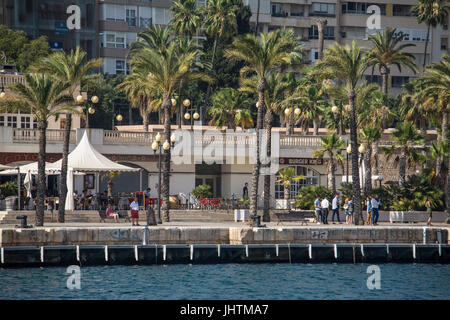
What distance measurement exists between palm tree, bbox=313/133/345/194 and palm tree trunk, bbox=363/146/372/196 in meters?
1.61

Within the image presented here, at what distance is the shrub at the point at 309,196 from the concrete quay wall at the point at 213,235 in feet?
37.0

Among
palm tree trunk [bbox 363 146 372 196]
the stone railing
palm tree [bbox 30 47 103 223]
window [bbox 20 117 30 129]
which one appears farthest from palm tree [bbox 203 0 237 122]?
palm tree [bbox 30 47 103 223]

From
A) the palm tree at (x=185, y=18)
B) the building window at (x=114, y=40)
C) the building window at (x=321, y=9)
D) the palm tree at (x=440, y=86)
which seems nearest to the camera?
the palm tree at (x=440, y=86)

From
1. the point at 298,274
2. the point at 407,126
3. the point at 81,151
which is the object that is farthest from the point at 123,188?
the point at 298,274

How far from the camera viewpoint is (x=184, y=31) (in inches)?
3563

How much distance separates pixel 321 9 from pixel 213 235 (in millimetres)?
66827

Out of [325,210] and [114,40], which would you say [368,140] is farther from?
[114,40]

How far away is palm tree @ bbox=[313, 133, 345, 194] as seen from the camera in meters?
58.7

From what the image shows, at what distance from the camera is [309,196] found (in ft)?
185

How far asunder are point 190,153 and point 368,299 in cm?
2846

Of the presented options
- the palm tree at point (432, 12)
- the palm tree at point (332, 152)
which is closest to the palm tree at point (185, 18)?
the palm tree at point (432, 12)

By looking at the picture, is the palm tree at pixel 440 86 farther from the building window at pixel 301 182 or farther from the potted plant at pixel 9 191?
the potted plant at pixel 9 191

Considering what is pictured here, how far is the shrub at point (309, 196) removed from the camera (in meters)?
56.2

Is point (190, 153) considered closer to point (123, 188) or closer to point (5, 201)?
point (123, 188)
